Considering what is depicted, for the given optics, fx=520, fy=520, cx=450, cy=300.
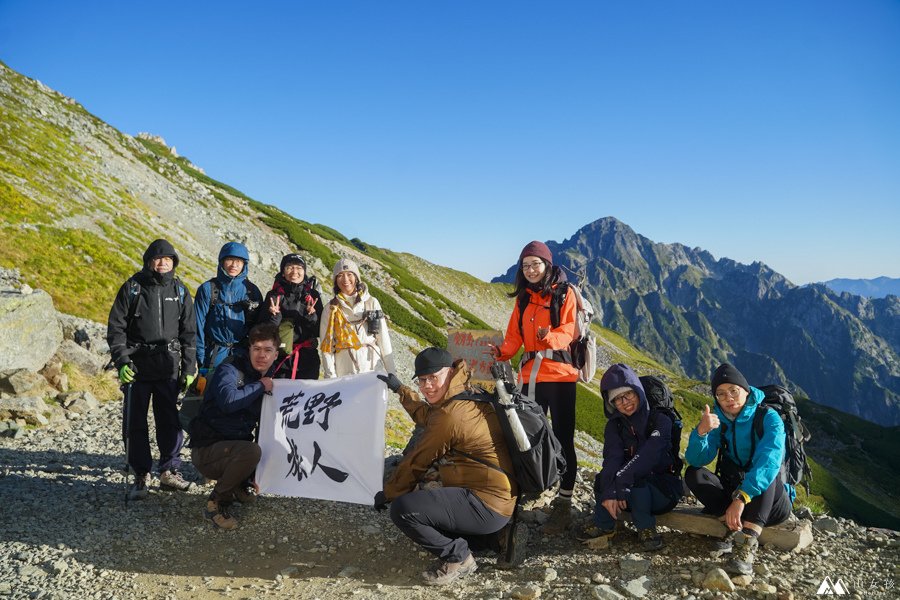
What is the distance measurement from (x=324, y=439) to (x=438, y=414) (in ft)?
7.40

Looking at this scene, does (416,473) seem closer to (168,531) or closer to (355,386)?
(355,386)

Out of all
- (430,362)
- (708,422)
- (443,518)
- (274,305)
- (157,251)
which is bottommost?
(443,518)

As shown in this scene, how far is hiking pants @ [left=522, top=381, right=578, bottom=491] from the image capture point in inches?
304

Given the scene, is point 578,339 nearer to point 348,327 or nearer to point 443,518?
point 443,518

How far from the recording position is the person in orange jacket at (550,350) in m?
7.69

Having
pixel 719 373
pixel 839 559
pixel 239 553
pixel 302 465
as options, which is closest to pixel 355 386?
pixel 302 465

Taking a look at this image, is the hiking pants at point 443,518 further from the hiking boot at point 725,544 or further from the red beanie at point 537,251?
the red beanie at point 537,251

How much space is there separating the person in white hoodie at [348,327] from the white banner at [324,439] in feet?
3.25

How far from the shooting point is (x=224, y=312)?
28.7 ft

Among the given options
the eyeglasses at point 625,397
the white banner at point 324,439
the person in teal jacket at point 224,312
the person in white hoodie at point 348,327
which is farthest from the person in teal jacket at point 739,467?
the person in teal jacket at point 224,312

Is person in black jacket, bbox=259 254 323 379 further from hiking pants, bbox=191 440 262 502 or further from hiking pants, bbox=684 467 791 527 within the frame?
hiking pants, bbox=684 467 791 527

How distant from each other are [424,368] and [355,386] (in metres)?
1.85

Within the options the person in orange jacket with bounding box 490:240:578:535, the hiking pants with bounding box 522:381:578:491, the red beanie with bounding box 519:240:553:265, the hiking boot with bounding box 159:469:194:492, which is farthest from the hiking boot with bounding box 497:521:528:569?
the hiking boot with bounding box 159:469:194:492

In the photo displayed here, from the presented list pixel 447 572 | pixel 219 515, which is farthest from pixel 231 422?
pixel 447 572
